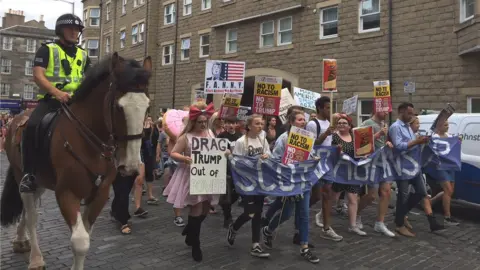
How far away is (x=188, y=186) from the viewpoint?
525 cm

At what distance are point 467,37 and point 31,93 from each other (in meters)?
63.2

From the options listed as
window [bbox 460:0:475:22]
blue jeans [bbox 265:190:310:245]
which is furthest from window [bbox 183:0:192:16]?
blue jeans [bbox 265:190:310:245]

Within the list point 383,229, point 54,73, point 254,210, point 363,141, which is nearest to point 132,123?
point 54,73

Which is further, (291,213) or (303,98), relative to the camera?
(303,98)

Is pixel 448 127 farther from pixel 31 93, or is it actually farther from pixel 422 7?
pixel 31 93

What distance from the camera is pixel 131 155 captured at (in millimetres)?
3523

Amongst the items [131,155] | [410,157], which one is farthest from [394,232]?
[131,155]

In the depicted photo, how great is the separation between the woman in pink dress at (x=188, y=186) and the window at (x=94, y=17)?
41.9 meters

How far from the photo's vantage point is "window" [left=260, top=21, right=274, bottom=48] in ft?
71.7

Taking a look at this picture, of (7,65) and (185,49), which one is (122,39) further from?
(7,65)

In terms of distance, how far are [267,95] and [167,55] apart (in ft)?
76.7

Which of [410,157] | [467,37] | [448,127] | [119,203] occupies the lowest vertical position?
[119,203]

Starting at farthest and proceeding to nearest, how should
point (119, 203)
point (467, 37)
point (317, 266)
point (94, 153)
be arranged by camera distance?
point (467, 37)
point (119, 203)
point (317, 266)
point (94, 153)

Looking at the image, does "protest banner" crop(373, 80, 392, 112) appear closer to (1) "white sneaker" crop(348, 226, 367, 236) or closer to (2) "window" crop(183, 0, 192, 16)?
(1) "white sneaker" crop(348, 226, 367, 236)
